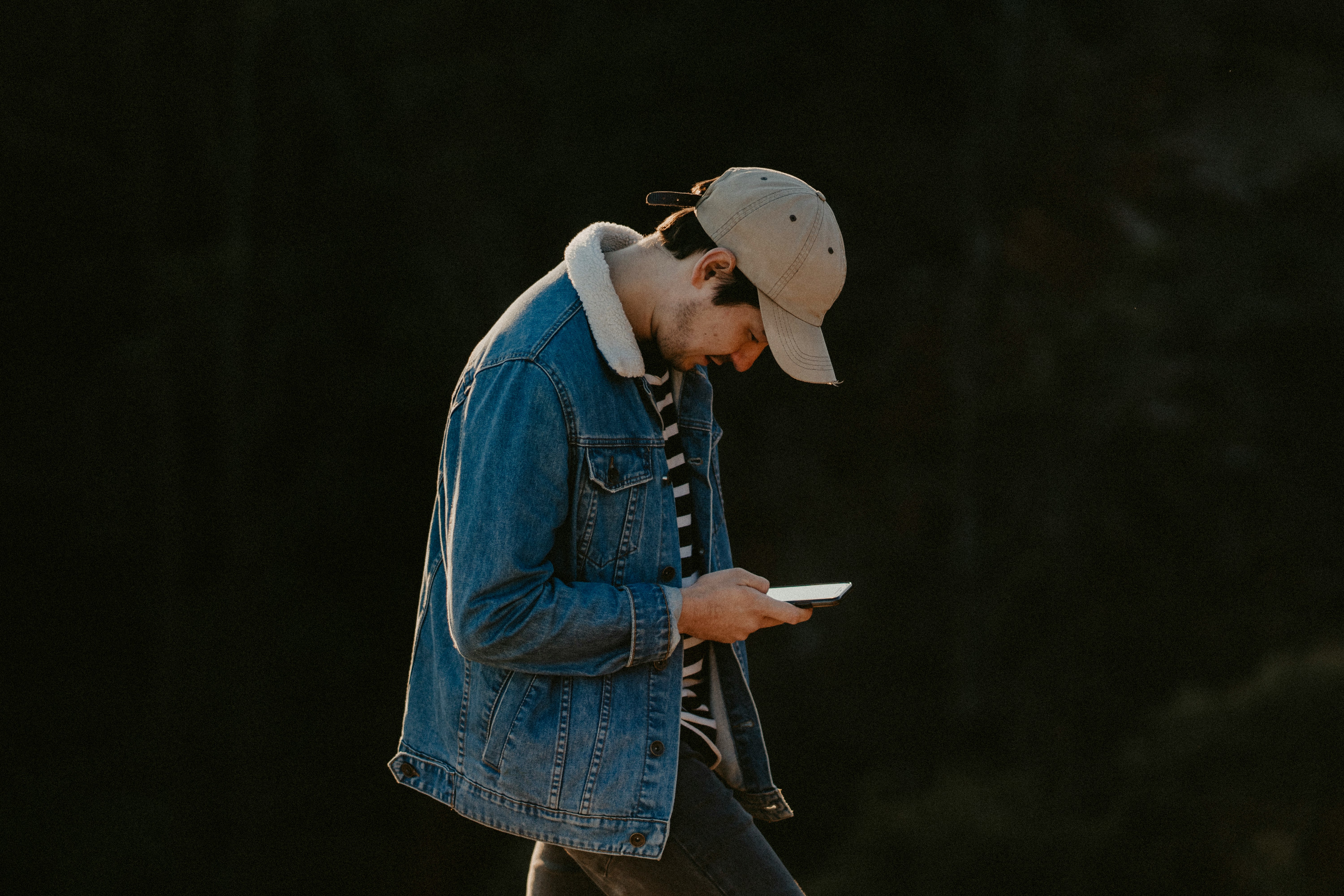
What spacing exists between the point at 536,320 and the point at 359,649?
362 centimetres

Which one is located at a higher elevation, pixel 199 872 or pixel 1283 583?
pixel 1283 583

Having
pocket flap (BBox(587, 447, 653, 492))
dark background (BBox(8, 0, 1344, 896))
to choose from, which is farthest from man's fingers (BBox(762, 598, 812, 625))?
dark background (BBox(8, 0, 1344, 896))

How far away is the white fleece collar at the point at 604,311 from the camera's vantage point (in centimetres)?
150

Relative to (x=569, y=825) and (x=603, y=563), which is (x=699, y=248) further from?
(x=569, y=825)

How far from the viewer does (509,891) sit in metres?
4.87

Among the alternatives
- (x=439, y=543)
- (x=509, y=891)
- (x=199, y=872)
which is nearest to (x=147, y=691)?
(x=199, y=872)

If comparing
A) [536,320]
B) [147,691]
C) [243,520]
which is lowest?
[147,691]

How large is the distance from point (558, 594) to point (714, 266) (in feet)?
1.48

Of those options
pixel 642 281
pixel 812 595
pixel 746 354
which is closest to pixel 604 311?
pixel 642 281

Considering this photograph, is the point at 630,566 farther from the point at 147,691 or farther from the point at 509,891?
the point at 147,691

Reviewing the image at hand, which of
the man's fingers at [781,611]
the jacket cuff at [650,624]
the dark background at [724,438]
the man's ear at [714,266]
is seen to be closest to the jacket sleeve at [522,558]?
the jacket cuff at [650,624]

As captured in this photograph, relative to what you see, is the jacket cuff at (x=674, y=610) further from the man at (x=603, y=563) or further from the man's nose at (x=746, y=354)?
the man's nose at (x=746, y=354)

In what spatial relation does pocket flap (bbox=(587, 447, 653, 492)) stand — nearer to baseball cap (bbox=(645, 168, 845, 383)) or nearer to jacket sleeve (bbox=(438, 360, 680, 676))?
jacket sleeve (bbox=(438, 360, 680, 676))

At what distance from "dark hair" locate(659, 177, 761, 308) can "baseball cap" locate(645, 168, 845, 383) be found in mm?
11
